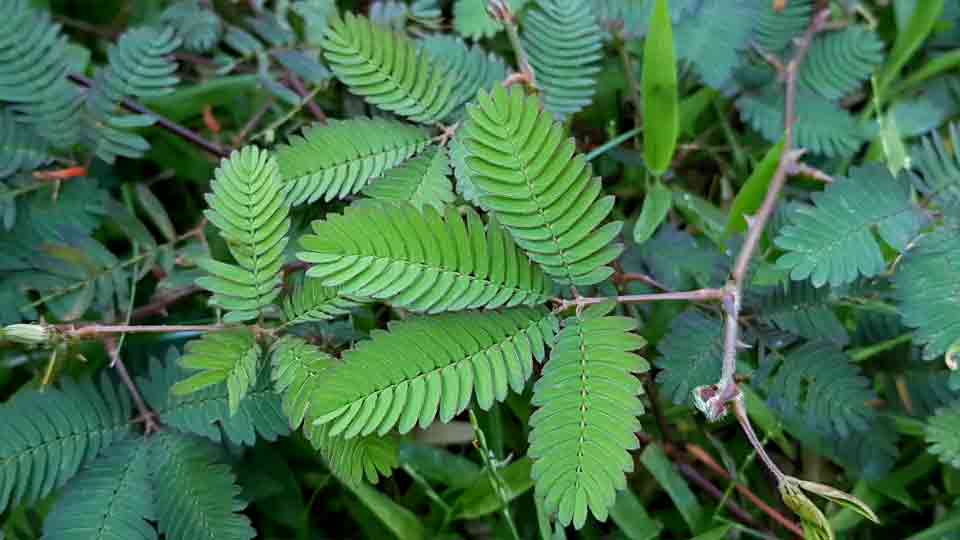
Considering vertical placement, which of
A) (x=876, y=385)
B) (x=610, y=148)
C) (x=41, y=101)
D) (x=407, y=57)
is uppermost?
(x=407, y=57)

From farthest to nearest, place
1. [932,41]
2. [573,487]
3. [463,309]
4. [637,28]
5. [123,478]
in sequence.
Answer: [932,41]
[637,28]
[123,478]
[463,309]
[573,487]

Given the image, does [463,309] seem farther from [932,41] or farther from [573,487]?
[932,41]

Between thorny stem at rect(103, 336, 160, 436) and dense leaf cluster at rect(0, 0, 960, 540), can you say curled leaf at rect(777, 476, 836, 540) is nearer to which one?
dense leaf cluster at rect(0, 0, 960, 540)

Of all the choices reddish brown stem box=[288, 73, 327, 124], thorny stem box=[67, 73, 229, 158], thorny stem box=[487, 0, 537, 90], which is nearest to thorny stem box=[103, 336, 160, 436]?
thorny stem box=[67, 73, 229, 158]

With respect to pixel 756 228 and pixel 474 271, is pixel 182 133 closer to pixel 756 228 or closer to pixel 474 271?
pixel 474 271

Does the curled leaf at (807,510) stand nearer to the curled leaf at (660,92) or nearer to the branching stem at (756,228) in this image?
the branching stem at (756,228)

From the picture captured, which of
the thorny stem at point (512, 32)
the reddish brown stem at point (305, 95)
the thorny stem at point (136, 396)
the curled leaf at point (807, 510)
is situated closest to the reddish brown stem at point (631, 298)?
the curled leaf at point (807, 510)

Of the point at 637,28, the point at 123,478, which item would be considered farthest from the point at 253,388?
the point at 637,28

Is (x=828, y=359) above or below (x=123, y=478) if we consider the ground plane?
above
